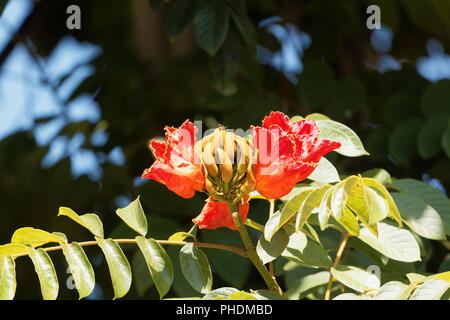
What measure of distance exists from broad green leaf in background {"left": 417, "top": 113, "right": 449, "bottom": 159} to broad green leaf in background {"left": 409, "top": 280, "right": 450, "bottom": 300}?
0.62 meters

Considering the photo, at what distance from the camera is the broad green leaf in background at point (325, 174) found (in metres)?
0.90

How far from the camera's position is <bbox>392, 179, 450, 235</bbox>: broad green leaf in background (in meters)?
0.93

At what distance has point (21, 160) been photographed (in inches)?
80.4

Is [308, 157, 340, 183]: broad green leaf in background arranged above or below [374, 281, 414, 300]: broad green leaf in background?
above

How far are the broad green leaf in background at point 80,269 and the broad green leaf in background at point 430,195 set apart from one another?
1.72ft

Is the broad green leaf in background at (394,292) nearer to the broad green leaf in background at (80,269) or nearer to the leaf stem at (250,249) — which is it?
the leaf stem at (250,249)

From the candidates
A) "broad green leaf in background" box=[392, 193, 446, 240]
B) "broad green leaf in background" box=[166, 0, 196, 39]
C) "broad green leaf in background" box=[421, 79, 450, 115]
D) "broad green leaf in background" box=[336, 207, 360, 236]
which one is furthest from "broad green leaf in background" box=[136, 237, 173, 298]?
"broad green leaf in background" box=[421, 79, 450, 115]

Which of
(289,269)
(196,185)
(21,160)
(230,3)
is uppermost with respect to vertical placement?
(230,3)

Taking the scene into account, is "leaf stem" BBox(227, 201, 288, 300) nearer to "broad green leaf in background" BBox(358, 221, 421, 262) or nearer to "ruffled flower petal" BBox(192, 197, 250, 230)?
"ruffled flower petal" BBox(192, 197, 250, 230)

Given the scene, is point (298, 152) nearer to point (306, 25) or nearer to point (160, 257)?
point (160, 257)

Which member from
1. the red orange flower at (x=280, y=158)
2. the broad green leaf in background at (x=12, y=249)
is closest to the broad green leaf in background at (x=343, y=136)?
the red orange flower at (x=280, y=158)

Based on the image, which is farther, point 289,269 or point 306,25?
point 306,25
